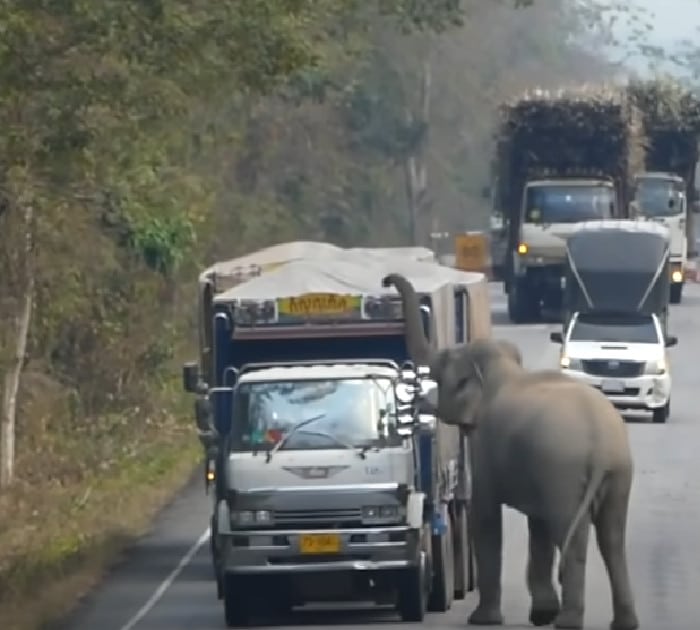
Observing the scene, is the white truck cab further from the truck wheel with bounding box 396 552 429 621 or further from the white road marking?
the truck wheel with bounding box 396 552 429 621

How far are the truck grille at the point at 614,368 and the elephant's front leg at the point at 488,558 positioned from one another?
1947cm

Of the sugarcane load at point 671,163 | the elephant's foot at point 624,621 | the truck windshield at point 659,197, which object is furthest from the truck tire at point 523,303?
the elephant's foot at point 624,621

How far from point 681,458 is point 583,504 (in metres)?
16.5

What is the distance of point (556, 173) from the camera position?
51125mm

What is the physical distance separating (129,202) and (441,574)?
11.1 metres

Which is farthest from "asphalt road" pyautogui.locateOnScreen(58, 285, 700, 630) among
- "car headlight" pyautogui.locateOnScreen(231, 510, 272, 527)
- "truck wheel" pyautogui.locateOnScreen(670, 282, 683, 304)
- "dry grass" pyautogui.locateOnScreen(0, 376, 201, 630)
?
"truck wheel" pyautogui.locateOnScreen(670, 282, 683, 304)

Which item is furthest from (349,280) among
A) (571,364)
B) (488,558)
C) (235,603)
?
(571,364)

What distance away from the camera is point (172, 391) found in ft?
140

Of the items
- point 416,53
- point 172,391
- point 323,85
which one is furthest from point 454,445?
point 416,53

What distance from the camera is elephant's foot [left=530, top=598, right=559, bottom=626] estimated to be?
18.0 meters

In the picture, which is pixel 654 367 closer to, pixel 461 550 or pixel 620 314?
pixel 620 314

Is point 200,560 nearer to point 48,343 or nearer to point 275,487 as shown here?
point 275,487

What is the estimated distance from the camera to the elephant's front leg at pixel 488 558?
1803 centimetres

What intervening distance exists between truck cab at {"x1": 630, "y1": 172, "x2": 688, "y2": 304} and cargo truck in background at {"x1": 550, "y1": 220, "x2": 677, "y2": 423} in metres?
7.41
